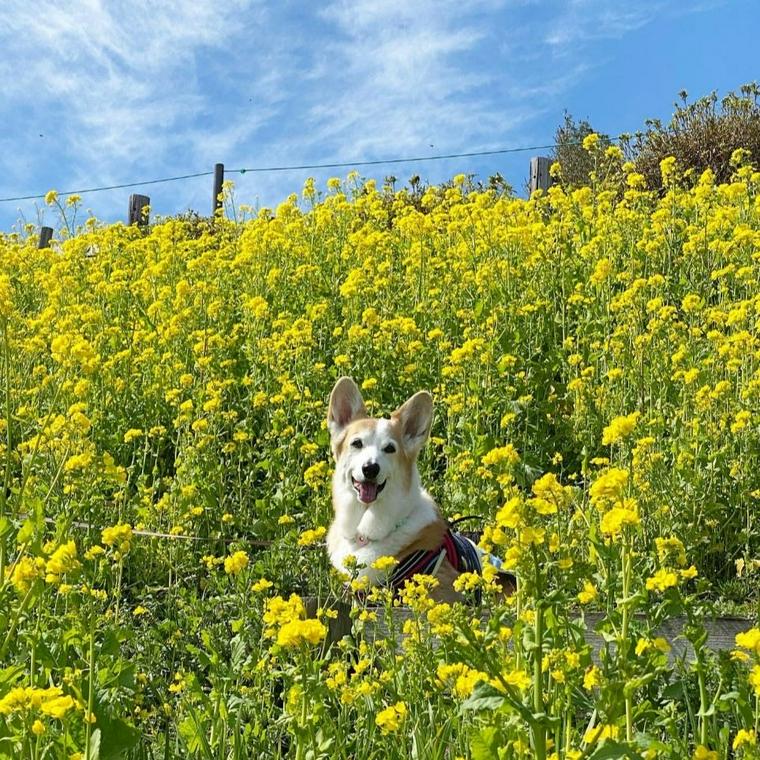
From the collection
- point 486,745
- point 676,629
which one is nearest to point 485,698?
point 486,745

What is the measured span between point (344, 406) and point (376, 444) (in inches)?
13.9

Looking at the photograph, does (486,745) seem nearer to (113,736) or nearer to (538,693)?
(538,693)

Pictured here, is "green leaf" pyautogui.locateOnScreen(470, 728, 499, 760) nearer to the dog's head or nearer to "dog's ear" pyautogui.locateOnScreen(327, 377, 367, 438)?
the dog's head

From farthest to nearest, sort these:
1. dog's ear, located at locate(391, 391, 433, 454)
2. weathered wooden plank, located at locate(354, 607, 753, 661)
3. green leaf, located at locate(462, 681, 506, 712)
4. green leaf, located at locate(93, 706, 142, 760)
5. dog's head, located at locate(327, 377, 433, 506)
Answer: dog's ear, located at locate(391, 391, 433, 454) < dog's head, located at locate(327, 377, 433, 506) < weathered wooden plank, located at locate(354, 607, 753, 661) < green leaf, located at locate(93, 706, 142, 760) < green leaf, located at locate(462, 681, 506, 712)

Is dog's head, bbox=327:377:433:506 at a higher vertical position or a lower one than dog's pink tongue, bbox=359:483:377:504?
higher

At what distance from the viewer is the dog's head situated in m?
4.12

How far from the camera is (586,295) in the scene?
7.21 m

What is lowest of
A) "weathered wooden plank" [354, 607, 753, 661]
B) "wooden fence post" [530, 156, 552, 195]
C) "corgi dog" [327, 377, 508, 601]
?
"weathered wooden plank" [354, 607, 753, 661]

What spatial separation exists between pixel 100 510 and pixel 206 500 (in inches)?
21.5

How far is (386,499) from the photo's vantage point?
13.6 ft

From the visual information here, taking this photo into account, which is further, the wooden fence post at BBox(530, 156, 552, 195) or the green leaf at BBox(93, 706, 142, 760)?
the wooden fence post at BBox(530, 156, 552, 195)

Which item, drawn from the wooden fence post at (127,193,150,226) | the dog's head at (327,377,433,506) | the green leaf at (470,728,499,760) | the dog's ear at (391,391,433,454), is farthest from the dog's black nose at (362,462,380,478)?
the wooden fence post at (127,193,150,226)

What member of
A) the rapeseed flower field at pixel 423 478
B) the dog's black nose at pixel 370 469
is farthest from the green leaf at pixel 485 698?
the dog's black nose at pixel 370 469

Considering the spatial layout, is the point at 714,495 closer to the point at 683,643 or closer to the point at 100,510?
the point at 683,643
